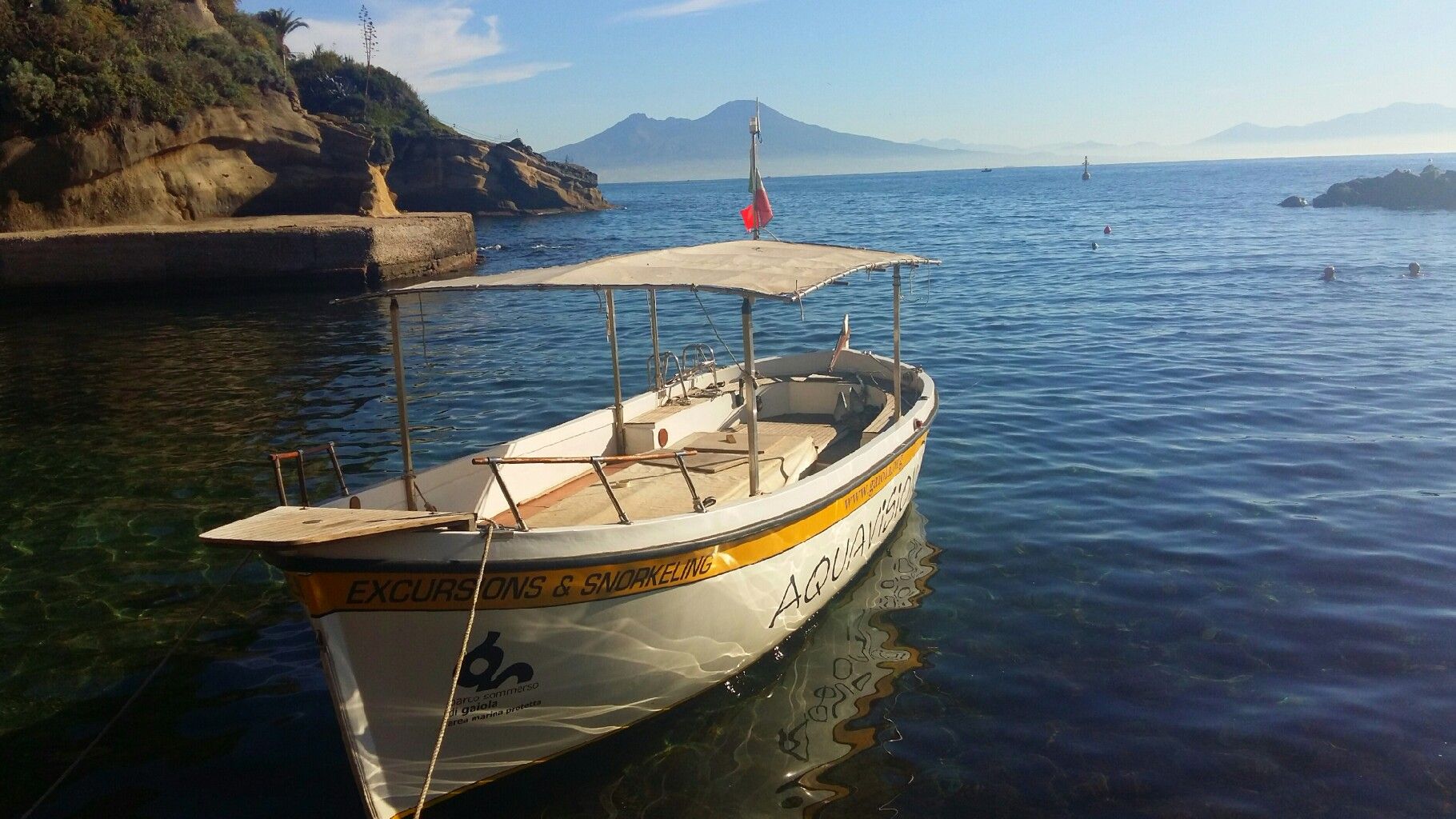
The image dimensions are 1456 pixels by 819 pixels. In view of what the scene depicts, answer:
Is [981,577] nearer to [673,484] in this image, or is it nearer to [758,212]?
[673,484]

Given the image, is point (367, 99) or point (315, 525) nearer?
point (315, 525)

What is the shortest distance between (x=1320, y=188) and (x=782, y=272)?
113 metres

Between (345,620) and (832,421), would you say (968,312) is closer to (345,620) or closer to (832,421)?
(832,421)

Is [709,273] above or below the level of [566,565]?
above

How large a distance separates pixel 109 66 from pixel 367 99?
1604 inches

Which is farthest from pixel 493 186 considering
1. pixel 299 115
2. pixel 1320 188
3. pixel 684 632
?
pixel 1320 188

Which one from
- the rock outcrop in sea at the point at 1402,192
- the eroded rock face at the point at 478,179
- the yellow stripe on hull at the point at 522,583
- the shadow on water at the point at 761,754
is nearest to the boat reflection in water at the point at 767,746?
the shadow on water at the point at 761,754

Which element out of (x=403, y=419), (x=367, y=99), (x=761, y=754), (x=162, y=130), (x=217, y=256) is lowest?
(x=761, y=754)

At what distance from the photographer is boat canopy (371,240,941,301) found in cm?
769

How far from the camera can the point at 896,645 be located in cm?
855

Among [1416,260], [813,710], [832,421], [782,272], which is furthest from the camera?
[1416,260]

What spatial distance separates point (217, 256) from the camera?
2994cm

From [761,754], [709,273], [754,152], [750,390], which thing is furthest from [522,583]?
[754,152]


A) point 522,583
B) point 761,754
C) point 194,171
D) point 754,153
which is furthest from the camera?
point 194,171
